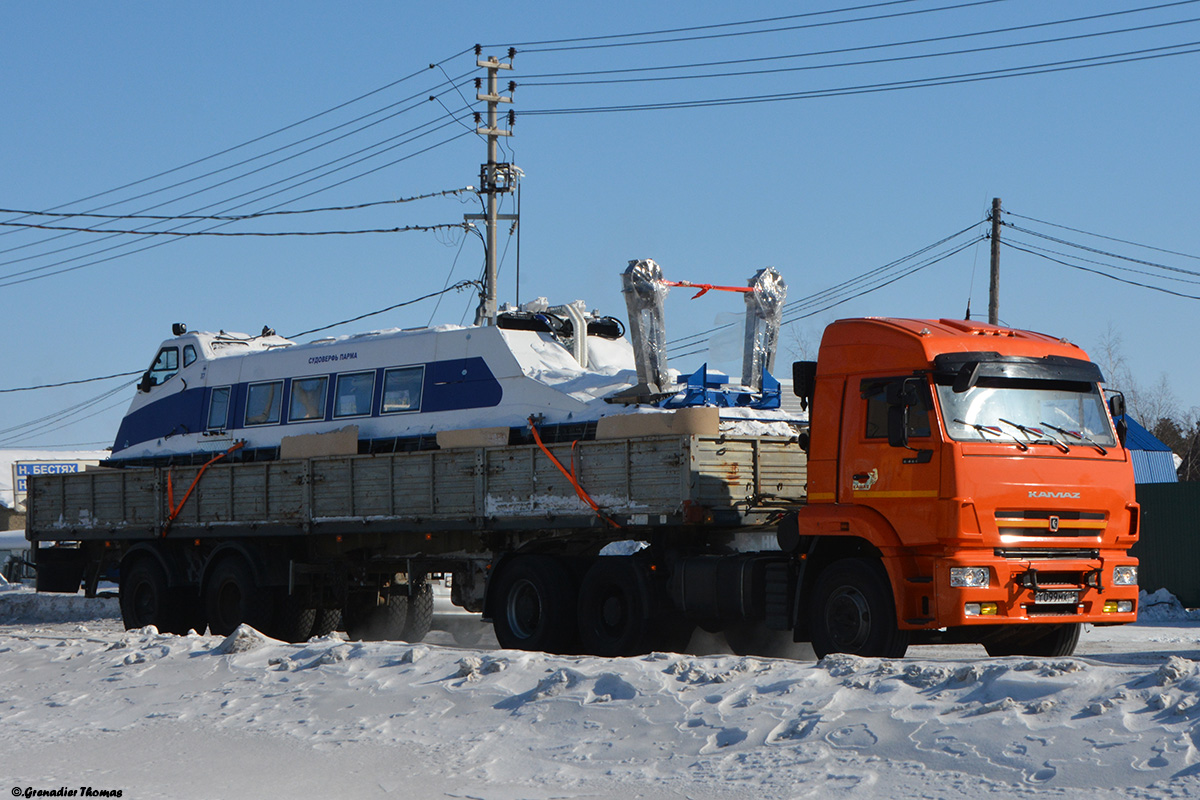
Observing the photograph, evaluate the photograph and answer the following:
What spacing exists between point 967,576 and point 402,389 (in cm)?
855

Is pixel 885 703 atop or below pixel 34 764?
atop

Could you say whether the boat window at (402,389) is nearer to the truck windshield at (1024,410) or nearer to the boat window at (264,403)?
the boat window at (264,403)

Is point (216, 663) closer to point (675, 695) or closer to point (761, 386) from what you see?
point (675, 695)

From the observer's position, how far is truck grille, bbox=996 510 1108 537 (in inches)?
443

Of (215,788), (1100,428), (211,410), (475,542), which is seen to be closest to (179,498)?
(211,410)

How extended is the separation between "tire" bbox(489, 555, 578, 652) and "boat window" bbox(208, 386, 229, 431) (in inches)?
258

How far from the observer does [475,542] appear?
52.2 ft

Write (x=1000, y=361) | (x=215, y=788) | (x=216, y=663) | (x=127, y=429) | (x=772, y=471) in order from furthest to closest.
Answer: (x=127, y=429) → (x=772, y=471) → (x=216, y=663) → (x=1000, y=361) → (x=215, y=788)

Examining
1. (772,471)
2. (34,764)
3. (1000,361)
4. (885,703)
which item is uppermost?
(1000,361)

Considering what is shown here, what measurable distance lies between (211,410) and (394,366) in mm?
3892

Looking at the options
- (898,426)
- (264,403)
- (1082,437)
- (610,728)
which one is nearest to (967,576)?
(898,426)

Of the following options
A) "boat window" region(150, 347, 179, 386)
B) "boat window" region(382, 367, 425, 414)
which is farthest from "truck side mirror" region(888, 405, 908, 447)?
"boat window" region(150, 347, 179, 386)

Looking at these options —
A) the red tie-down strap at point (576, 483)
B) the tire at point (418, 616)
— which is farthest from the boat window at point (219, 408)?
the red tie-down strap at point (576, 483)

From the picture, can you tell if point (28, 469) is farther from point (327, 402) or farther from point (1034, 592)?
point (1034, 592)
